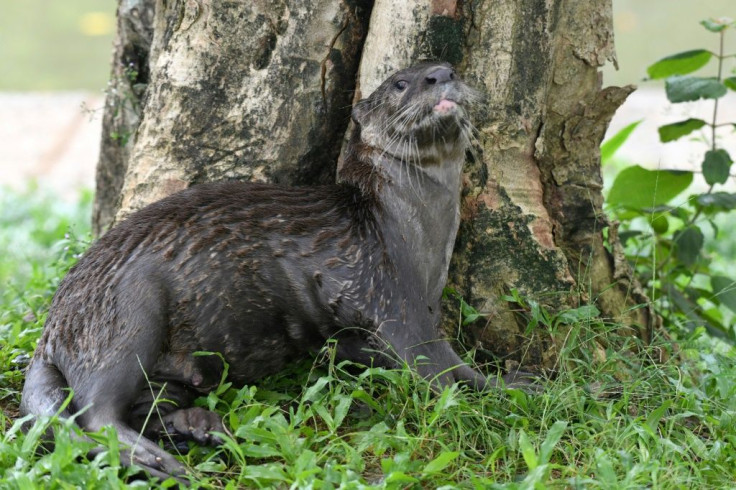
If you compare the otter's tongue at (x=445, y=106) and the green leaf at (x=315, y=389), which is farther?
the otter's tongue at (x=445, y=106)

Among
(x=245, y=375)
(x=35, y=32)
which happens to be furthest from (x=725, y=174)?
(x=35, y=32)

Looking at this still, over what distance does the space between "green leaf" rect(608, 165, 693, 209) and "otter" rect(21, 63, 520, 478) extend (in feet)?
4.06

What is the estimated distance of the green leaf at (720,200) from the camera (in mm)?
4316

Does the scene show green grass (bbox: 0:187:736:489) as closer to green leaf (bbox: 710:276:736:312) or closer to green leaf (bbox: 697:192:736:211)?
green leaf (bbox: 710:276:736:312)

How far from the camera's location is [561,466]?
109 inches

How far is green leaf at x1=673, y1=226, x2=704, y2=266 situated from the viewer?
443cm

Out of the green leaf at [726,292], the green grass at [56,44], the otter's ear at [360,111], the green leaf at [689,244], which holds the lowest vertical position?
the green leaf at [726,292]

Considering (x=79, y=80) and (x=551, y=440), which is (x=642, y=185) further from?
(x=79, y=80)

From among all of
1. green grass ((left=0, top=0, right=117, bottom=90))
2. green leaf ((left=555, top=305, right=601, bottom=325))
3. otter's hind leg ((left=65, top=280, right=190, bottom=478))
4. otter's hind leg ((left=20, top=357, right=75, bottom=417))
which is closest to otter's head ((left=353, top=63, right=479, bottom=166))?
green leaf ((left=555, top=305, right=601, bottom=325))

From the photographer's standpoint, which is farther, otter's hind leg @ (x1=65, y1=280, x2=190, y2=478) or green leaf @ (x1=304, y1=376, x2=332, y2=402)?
green leaf @ (x1=304, y1=376, x2=332, y2=402)

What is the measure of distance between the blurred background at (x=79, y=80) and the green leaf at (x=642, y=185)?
2476 millimetres

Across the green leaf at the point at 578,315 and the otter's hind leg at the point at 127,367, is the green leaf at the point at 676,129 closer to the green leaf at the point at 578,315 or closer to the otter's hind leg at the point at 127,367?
the green leaf at the point at 578,315

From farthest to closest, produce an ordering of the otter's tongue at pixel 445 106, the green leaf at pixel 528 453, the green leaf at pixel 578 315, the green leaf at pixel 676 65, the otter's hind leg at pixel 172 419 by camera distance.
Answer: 1. the green leaf at pixel 676 65
2. the green leaf at pixel 578 315
3. the otter's tongue at pixel 445 106
4. the otter's hind leg at pixel 172 419
5. the green leaf at pixel 528 453

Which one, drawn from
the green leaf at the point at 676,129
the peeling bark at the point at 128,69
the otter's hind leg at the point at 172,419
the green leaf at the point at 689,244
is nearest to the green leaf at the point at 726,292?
the green leaf at the point at 689,244
